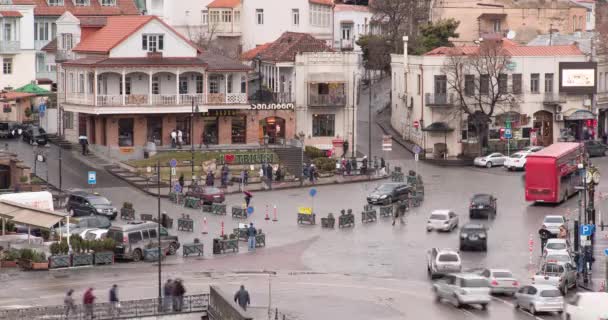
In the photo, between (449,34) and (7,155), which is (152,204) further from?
(449,34)

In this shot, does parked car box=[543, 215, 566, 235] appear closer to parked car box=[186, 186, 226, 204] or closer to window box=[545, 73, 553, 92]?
parked car box=[186, 186, 226, 204]

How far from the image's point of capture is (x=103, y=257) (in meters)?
69.8

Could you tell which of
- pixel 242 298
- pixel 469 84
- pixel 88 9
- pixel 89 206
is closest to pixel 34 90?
pixel 88 9

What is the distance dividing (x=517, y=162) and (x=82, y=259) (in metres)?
39.4

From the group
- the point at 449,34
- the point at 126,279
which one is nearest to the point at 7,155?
the point at 126,279

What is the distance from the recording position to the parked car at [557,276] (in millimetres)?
63125

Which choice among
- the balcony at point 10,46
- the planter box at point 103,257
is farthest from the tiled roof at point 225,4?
the planter box at point 103,257

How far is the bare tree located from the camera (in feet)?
357

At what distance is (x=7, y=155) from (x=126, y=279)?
96.8ft

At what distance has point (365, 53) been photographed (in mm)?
136375

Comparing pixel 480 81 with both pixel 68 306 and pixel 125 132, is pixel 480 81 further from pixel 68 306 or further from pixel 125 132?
pixel 68 306

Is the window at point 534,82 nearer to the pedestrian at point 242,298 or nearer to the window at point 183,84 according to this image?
the window at point 183,84

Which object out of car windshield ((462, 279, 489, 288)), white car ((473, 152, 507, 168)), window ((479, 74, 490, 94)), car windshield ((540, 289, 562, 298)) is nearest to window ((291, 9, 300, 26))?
window ((479, 74, 490, 94))

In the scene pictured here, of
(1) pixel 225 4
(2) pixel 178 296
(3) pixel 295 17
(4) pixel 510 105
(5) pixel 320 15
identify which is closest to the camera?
(2) pixel 178 296
